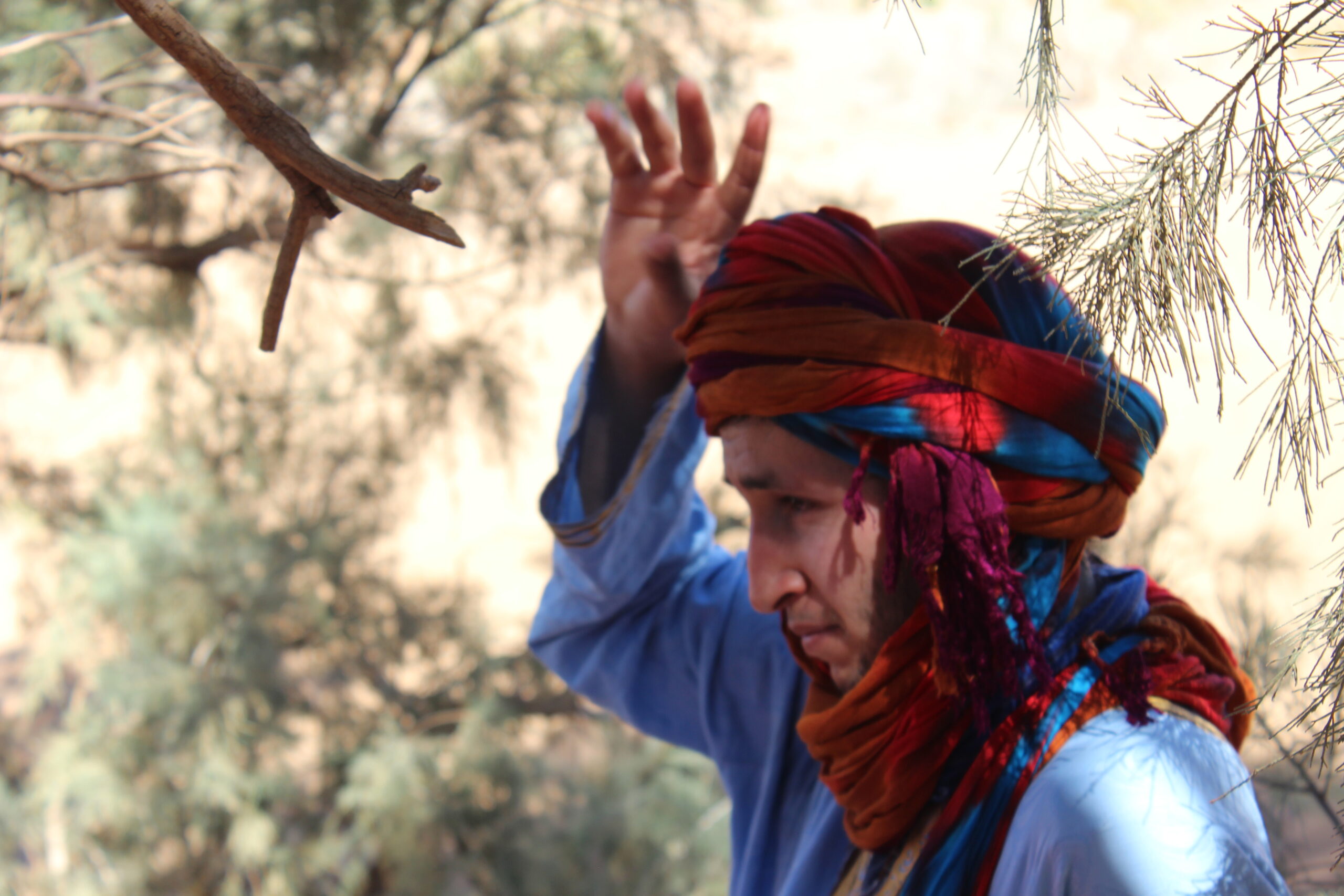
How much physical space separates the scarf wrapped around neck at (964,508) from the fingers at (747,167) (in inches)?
7.9

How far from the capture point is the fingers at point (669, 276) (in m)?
1.30

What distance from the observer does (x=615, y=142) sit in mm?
1307

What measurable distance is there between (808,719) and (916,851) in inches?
6.3

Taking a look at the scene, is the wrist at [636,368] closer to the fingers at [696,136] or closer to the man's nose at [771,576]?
the fingers at [696,136]

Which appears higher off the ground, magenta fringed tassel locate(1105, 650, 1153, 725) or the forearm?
magenta fringed tassel locate(1105, 650, 1153, 725)

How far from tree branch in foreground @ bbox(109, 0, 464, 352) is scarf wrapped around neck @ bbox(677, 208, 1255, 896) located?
43 cm

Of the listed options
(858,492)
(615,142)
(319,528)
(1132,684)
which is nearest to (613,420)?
(615,142)

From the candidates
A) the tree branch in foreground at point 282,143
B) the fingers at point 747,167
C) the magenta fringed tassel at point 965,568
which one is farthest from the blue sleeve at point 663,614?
the tree branch in foreground at point 282,143

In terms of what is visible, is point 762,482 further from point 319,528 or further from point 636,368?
point 319,528

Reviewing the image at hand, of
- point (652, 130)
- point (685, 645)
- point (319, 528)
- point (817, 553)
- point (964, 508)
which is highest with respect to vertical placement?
point (652, 130)

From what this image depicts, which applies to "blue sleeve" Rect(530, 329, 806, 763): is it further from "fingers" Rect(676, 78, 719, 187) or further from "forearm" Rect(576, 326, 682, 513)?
"fingers" Rect(676, 78, 719, 187)

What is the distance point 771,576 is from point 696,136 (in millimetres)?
544

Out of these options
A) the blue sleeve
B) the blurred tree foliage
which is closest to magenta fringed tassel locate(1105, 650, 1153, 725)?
the blue sleeve

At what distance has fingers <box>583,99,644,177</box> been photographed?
4.17 ft
